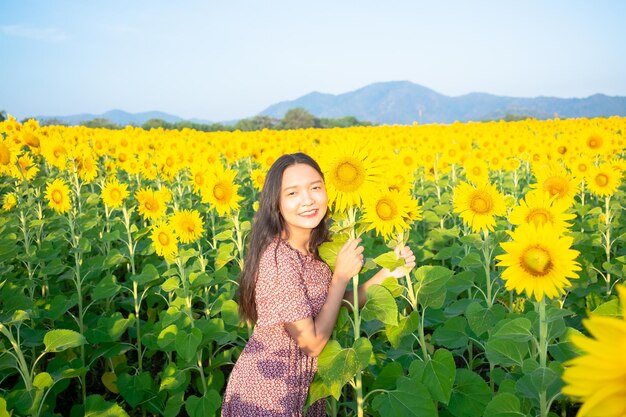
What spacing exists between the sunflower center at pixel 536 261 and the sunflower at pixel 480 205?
1.36m

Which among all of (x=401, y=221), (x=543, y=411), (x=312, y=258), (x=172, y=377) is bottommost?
(x=172, y=377)

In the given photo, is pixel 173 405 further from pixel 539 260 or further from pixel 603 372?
pixel 603 372

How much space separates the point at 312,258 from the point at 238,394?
2.61ft

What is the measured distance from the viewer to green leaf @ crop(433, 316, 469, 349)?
9.09 ft

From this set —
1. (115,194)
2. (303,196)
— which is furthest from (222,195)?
(303,196)

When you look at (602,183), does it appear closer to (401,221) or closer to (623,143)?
(401,221)

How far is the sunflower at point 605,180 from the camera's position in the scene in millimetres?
4699

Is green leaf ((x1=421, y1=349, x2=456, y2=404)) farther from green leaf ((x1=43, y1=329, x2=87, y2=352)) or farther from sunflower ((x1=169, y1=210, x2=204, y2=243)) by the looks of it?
sunflower ((x1=169, y1=210, x2=204, y2=243))

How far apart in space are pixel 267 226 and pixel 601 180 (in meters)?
3.81

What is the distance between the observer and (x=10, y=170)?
539 centimetres

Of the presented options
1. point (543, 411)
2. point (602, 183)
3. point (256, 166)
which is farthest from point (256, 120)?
point (543, 411)

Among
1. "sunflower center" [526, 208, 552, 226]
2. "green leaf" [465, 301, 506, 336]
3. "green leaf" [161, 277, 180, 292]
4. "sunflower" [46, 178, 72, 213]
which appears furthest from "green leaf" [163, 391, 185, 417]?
"sunflower" [46, 178, 72, 213]

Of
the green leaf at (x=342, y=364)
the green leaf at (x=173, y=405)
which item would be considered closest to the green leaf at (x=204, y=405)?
the green leaf at (x=173, y=405)

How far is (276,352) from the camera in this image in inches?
95.8
